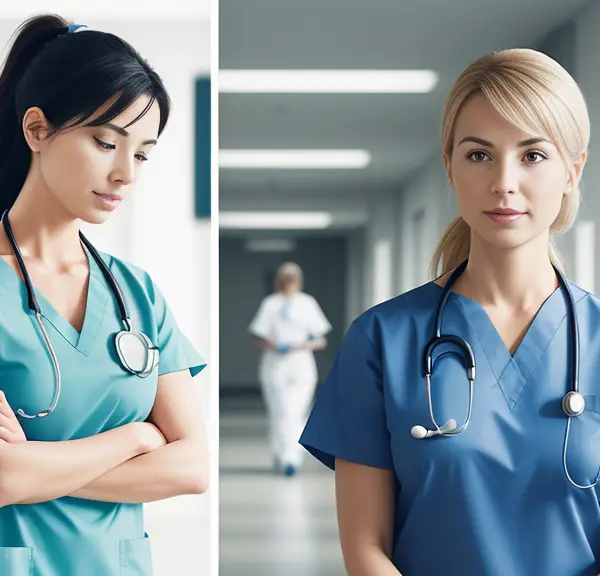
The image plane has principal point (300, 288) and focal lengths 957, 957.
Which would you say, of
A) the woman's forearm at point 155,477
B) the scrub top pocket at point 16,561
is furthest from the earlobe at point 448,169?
the scrub top pocket at point 16,561

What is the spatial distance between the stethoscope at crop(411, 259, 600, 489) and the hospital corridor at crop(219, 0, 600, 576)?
0.33 metres

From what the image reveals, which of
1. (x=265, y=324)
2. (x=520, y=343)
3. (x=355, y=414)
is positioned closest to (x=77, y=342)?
(x=355, y=414)

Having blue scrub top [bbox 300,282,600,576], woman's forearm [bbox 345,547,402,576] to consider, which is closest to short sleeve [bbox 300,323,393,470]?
blue scrub top [bbox 300,282,600,576]

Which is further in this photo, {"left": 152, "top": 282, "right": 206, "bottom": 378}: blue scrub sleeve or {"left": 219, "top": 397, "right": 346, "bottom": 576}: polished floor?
{"left": 219, "top": 397, "right": 346, "bottom": 576}: polished floor

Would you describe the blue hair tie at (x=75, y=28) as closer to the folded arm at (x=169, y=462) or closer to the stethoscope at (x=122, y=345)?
the stethoscope at (x=122, y=345)

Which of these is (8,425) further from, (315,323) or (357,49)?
(315,323)

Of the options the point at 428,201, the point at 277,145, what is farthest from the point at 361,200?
the point at 277,145

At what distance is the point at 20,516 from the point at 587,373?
0.89 m

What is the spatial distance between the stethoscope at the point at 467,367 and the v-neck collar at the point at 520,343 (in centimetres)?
2

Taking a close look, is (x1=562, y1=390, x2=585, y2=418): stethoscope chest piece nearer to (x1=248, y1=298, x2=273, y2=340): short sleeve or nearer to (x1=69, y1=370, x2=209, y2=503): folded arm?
(x1=69, y1=370, x2=209, y2=503): folded arm

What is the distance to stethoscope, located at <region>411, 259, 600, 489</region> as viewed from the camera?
1335 millimetres

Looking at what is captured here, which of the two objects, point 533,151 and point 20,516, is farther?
point 20,516

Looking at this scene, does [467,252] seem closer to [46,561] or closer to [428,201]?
[46,561]

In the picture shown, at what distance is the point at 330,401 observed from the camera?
1508 mm
